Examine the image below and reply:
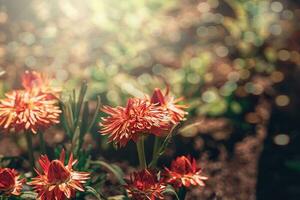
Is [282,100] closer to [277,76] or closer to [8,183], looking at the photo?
Result: [277,76]

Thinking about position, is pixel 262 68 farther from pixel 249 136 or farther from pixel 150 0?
pixel 150 0

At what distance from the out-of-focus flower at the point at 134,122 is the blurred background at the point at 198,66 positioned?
913 mm

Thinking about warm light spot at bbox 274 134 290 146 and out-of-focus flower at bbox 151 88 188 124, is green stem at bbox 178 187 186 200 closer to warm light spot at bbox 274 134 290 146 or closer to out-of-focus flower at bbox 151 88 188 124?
out-of-focus flower at bbox 151 88 188 124

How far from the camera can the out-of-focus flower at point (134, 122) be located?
152cm

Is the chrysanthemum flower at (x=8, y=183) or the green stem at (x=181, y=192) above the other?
the green stem at (x=181, y=192)

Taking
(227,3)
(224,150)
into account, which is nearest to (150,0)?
(227,3)

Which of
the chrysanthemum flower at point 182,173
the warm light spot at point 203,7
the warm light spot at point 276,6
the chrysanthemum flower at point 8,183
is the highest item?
the warm light spot at point 276,6

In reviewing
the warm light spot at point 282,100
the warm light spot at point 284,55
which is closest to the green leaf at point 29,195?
the warm light spot at point 282,100

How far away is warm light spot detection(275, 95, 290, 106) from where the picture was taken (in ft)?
10.2

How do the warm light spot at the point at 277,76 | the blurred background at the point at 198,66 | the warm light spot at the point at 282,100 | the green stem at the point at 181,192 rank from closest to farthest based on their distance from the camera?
the green stem at the point at 181,192, the blurred background at the point at 198,66, the warm light spot at the point at 282,100, the warm light spot at the point at 277,76

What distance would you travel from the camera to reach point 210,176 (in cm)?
254

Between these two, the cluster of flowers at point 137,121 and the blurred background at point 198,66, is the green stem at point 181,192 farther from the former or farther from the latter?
the blurred background at point 198,66

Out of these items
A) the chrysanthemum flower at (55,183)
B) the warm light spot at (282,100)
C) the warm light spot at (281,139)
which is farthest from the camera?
the warm light spot at (282,100)

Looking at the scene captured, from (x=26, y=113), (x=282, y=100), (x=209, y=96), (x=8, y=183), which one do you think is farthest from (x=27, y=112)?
(x=282, y=100)
